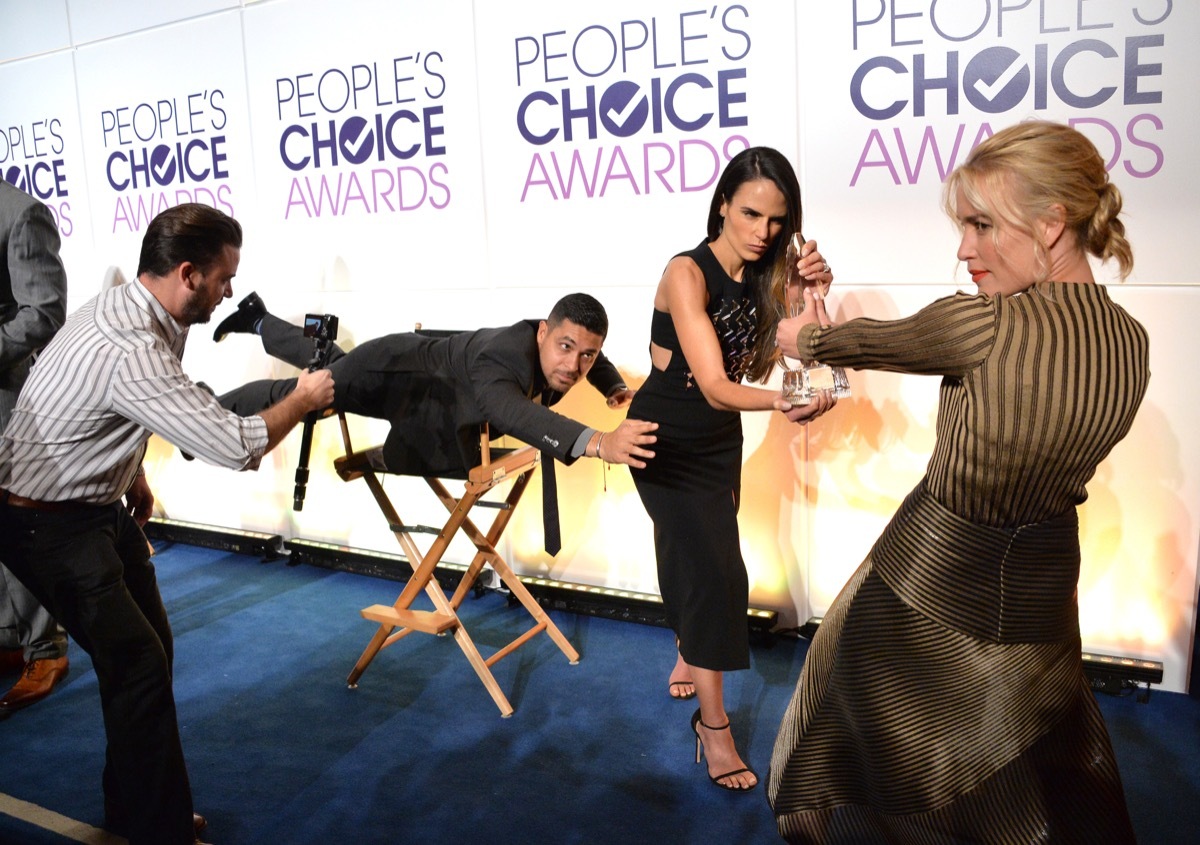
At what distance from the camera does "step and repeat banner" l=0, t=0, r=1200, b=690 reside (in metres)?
3.57

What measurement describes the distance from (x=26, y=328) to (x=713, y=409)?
2596mm

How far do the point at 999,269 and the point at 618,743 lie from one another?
2.24 meters

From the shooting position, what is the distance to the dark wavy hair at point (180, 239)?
8.85ft

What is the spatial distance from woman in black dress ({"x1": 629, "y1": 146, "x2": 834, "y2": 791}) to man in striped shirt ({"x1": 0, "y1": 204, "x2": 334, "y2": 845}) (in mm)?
1012

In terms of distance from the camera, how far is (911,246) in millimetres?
3832

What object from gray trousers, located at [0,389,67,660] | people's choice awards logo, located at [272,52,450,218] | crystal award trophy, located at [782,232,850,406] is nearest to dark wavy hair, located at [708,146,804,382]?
crystal award trophy, located at [782,232,850,406]

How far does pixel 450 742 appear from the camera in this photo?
12.0 ft

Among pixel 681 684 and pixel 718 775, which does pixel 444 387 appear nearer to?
pixel 681 684

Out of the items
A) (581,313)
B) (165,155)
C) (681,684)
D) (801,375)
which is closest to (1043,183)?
(801,375)

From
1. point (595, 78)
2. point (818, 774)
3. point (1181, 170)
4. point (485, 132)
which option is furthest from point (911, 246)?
point (818, 774)

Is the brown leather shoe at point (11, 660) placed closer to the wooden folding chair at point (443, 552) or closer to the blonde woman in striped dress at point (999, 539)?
the wooden folding chair at point (443, 552)

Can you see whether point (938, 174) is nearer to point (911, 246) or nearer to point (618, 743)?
point (911, 246)

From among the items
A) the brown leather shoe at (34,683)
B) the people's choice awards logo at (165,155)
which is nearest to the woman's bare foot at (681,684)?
the brown leather shoe at (34,683)

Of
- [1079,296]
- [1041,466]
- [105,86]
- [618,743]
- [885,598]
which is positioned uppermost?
[105,86]
